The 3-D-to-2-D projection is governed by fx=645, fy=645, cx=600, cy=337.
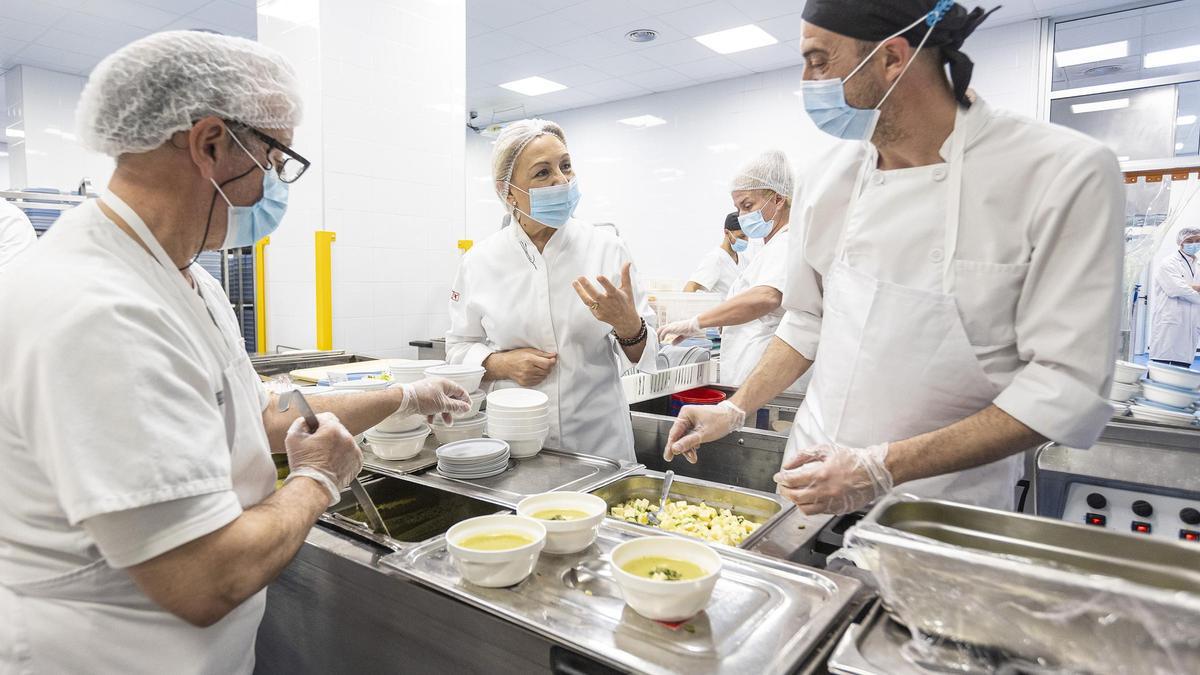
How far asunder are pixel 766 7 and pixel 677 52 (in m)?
1.43

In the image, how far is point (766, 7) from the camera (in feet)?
18.7

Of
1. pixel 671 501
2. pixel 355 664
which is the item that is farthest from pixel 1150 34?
pixel 355 664

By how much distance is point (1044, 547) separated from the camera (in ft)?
3.08

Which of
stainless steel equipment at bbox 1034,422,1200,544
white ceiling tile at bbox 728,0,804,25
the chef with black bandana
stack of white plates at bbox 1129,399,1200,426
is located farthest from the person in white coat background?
the chef with black bandana

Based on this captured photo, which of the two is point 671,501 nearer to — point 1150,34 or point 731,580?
point 731,580

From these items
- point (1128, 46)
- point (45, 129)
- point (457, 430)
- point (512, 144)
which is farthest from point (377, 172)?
point (1128, 46)

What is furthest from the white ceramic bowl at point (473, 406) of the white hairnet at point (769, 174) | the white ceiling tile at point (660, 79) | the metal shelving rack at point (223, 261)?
the white ceiling tile at point (660, 79)

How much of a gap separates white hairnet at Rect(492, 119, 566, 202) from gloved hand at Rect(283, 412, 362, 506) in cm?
131

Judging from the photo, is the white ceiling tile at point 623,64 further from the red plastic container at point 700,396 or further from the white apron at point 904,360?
the white apron at point 904,360

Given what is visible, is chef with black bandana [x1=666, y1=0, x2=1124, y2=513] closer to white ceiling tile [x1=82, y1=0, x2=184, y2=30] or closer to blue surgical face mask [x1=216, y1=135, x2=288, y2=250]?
blue surgical face mask [x1=216, y1=135, x2=288, y2=250]

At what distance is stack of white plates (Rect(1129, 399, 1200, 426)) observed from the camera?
92.7 inches

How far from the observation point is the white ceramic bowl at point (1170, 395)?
238cm

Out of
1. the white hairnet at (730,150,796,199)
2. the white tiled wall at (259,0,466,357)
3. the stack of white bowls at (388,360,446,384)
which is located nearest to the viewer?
the stack of white bowls at (388,360,446,384)

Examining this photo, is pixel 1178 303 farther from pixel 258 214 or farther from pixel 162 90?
pixel 162 90
